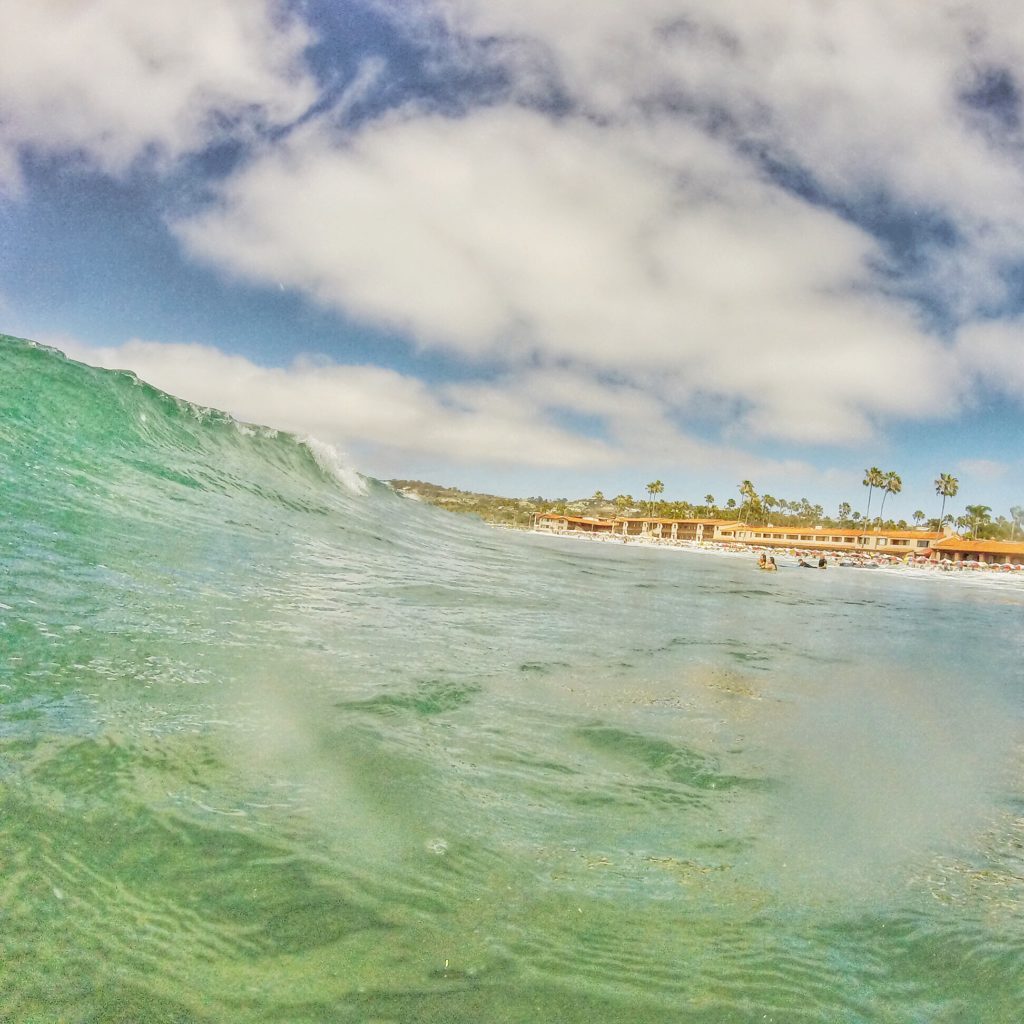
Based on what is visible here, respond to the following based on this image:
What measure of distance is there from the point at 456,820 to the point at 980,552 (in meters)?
112

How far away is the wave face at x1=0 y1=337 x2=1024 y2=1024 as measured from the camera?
216cm

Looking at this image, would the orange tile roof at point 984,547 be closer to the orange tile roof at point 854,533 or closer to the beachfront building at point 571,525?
the orange tile roof at point 854,533

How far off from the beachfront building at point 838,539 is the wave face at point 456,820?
358ft

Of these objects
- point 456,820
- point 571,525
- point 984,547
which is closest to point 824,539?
point 984,547

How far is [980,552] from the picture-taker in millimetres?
93562

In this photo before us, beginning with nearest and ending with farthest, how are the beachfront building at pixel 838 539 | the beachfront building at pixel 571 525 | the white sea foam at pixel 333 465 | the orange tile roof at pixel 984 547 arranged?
the white sea foam at pixel 333 465
the orange tile roof at pixel 984 547
the beachfront building at pixel 838 539
the beachfront building at pixel 571 525

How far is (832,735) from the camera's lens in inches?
221

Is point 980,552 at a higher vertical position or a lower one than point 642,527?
higher

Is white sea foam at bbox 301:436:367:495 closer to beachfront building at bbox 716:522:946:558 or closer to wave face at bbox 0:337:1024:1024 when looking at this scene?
wave face at bbox 0:337:1024:1024

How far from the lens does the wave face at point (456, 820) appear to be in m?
2.16

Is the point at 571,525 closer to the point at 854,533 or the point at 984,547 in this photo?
the point at 854,533

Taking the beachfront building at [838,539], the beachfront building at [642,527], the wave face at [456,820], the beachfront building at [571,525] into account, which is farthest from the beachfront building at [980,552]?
the wave face at [456,820]

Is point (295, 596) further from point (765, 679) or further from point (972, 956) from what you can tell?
point (972, 956)

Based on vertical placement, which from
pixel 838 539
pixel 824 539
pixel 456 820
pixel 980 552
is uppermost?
pixel 838 539
